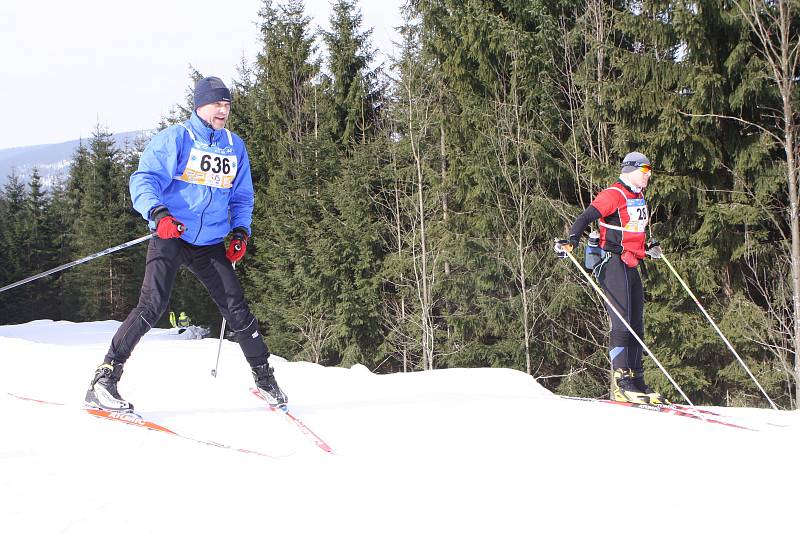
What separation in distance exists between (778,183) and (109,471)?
1062 centimetres

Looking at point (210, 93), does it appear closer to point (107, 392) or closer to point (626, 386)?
point (107, 392)

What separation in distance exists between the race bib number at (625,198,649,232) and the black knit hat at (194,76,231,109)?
3205mm

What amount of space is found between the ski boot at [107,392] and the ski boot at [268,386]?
2.74 ft

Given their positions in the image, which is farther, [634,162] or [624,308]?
[634,162]

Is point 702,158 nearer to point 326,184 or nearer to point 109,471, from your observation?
point 109,471

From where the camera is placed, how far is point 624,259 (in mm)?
5297

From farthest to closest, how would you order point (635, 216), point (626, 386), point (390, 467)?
1. point (635, 216)
2. point (626, 386)
3. point (390, 467)

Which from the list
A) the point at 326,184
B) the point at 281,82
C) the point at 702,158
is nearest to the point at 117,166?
the point at 281,82

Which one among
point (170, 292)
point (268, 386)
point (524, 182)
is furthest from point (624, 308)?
point (524, 182)

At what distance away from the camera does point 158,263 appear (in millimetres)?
4082

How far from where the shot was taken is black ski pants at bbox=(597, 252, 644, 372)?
5.24 m

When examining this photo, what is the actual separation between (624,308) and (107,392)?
3.77m

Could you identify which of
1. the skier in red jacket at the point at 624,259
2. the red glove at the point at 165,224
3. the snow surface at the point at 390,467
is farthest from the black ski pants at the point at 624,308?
the red glove at the point at 165,224

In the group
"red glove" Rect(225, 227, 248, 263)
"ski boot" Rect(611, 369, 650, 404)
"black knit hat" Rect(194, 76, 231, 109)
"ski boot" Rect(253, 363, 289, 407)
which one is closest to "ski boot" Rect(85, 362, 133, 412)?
"ski boot" Rect(253, 363, 289, 407)
